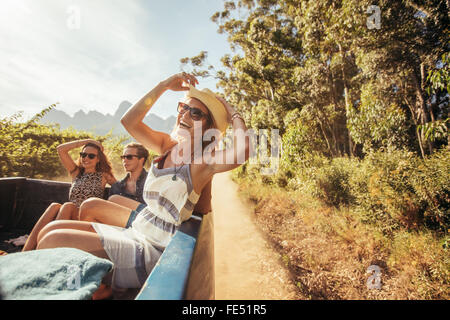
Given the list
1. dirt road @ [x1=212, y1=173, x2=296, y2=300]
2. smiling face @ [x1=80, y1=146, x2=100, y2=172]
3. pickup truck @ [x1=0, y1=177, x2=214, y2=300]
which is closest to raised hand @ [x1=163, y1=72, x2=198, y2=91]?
pickup truck @ [x1=0, y1=177, x2=214, y2=300]

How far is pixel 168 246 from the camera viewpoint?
90cm

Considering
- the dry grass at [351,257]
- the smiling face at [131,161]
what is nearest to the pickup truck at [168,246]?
the smiling face at [131,161]

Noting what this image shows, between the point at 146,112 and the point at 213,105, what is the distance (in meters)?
0.53

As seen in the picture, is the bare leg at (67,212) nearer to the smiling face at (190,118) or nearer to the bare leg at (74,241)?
the bare leg at (74,241)

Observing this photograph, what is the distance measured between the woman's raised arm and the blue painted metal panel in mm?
908

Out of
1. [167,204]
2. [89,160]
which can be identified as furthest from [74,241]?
[89,160]

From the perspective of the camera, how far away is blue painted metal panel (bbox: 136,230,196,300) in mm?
630

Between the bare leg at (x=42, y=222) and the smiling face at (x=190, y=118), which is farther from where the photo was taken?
the bare leg at (x=42, y=222)

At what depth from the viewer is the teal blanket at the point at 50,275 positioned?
0.63 metres

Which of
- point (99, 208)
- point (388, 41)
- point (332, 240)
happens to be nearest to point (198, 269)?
point (99, 208)

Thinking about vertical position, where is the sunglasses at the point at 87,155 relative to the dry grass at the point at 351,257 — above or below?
above

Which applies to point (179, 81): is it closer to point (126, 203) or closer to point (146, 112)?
point (146, 112)

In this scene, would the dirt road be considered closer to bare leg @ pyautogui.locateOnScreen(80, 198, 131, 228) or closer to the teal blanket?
bare leg @ pyautogui.locateOnScreen(80, 198, 131, 228)

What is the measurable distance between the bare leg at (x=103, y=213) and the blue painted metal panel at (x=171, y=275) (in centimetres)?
83
